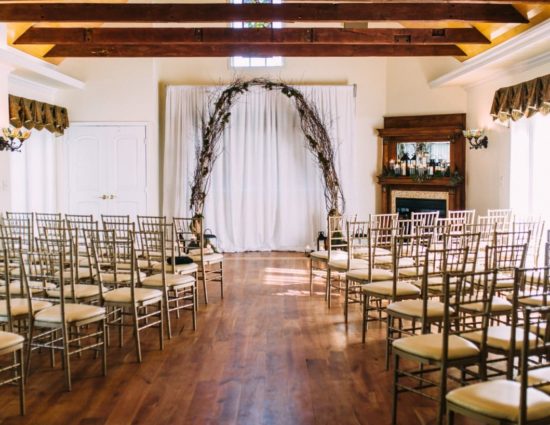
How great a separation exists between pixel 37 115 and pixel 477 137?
271 inches

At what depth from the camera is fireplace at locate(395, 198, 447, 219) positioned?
1091 centimetres

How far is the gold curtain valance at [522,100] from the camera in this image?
770cm

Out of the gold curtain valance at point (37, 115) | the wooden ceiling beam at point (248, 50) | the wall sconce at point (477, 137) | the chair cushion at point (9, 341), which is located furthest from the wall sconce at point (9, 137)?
the wall sconce at point (477, 137)

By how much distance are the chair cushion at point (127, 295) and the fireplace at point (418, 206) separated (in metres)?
6.96

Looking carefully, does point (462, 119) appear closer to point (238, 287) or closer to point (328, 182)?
point (328, 182)

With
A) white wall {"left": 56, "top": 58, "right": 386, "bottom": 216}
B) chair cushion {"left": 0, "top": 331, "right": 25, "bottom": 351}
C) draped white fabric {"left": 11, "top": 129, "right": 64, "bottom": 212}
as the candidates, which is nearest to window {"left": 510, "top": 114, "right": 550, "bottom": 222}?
white wall {"left": 56, "top": 58, "right": 386, "bottom": 216}

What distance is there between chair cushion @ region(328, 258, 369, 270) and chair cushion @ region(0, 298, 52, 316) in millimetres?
3081

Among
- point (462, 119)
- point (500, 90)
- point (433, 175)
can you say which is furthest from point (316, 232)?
point (500, 90)

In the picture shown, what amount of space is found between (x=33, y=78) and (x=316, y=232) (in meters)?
5.49

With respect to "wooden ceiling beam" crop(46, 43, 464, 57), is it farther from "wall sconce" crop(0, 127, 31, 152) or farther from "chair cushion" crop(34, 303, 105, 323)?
"chair cushion" crop(34, 303, 105, 323)

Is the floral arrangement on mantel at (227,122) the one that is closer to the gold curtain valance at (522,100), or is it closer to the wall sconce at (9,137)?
the gold curtain valance at (522,100)

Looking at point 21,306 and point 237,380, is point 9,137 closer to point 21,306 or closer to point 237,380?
point 21,306

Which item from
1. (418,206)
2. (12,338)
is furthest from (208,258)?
(418,206)

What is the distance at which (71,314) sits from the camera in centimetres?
436
